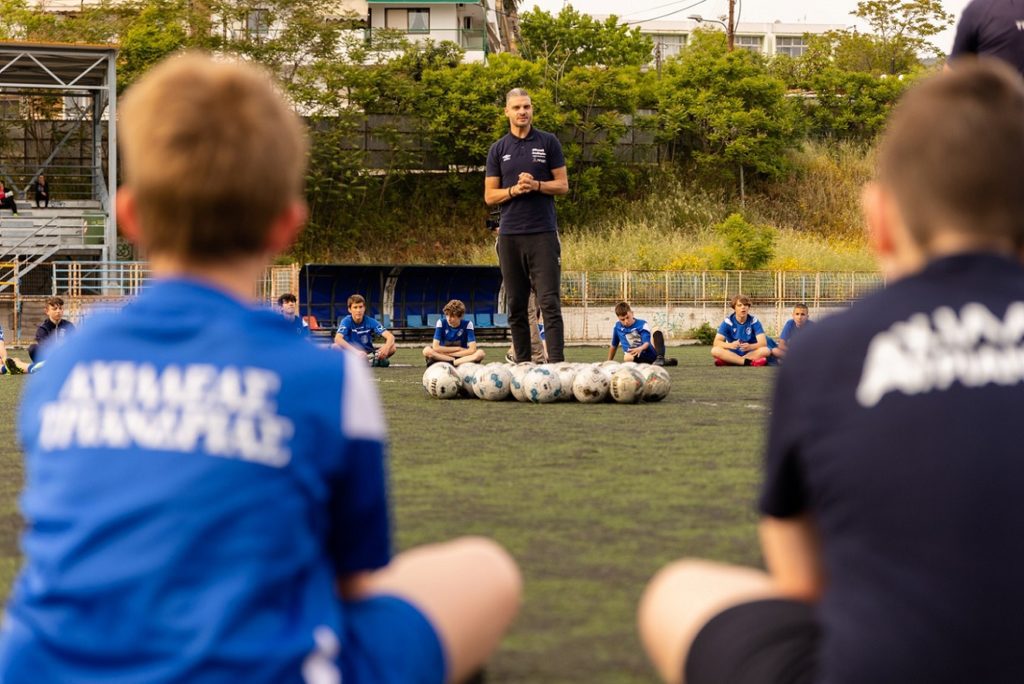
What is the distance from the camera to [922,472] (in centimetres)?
190

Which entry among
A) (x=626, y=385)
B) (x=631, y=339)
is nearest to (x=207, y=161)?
(x=626, y=385)

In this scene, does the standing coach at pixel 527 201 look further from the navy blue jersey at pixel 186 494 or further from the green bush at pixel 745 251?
the green bush at pixel 745 251

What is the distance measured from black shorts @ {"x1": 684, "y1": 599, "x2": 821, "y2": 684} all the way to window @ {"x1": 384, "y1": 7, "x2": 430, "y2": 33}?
5549 cm

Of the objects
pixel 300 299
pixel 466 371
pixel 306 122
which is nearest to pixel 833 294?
pixel 300 299

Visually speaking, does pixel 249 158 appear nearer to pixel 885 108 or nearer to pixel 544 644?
pixel 544 644

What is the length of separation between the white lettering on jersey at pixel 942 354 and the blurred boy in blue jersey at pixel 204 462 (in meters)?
0.74

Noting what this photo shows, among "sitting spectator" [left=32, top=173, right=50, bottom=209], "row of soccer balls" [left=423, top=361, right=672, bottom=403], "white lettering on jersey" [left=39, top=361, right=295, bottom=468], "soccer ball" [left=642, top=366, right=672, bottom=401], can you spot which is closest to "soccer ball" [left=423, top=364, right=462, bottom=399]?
"row of soccer balls" [left=423, top=361, right=672, bottom=403]

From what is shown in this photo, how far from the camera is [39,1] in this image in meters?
54.5

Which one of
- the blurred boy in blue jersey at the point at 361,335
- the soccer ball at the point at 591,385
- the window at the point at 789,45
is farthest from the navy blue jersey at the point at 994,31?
the window at the point at 789,45

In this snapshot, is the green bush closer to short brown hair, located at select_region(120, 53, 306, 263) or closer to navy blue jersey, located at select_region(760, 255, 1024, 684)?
navy blue jersey, located at select_region(760, 255, 1024, 684)

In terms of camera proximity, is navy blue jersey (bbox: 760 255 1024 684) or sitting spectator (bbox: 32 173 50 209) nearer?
navy blue jersey (bbox: 760 255 1024 684)

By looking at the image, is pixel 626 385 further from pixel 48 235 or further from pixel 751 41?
pixel 751 41

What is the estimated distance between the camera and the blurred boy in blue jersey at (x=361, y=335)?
60.1 ft

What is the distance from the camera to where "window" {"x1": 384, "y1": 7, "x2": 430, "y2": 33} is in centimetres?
5619
